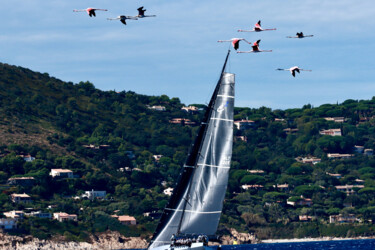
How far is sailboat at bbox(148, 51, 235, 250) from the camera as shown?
62.2 meters

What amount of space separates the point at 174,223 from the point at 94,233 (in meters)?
121

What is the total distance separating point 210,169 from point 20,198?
134243 millimetres

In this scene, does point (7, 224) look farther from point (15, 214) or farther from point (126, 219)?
point (126, 219)

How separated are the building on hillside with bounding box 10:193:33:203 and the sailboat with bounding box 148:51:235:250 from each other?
131502mm

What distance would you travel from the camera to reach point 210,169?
204ft

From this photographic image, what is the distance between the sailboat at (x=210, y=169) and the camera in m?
62.2

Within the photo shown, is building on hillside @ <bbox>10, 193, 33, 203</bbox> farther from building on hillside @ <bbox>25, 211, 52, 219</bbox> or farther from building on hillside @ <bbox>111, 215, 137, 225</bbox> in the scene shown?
building on hillside @ <bbox>111, 215, 137, 225</bbox>

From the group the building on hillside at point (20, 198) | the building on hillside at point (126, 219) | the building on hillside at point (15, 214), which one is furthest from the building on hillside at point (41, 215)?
the building on hillside at point (126, 219)

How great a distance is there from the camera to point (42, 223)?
175625 mm

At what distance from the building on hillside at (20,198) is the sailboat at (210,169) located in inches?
5177

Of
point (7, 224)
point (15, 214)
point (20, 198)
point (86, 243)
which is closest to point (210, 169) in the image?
point (7, 224)

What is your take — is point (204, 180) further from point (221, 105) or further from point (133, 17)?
point (133, 17)

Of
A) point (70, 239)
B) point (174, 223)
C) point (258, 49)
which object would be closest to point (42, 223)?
point (70, 239)

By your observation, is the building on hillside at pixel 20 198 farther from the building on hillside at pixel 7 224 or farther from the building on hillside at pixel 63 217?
the building on hillside at pixel 7 224
